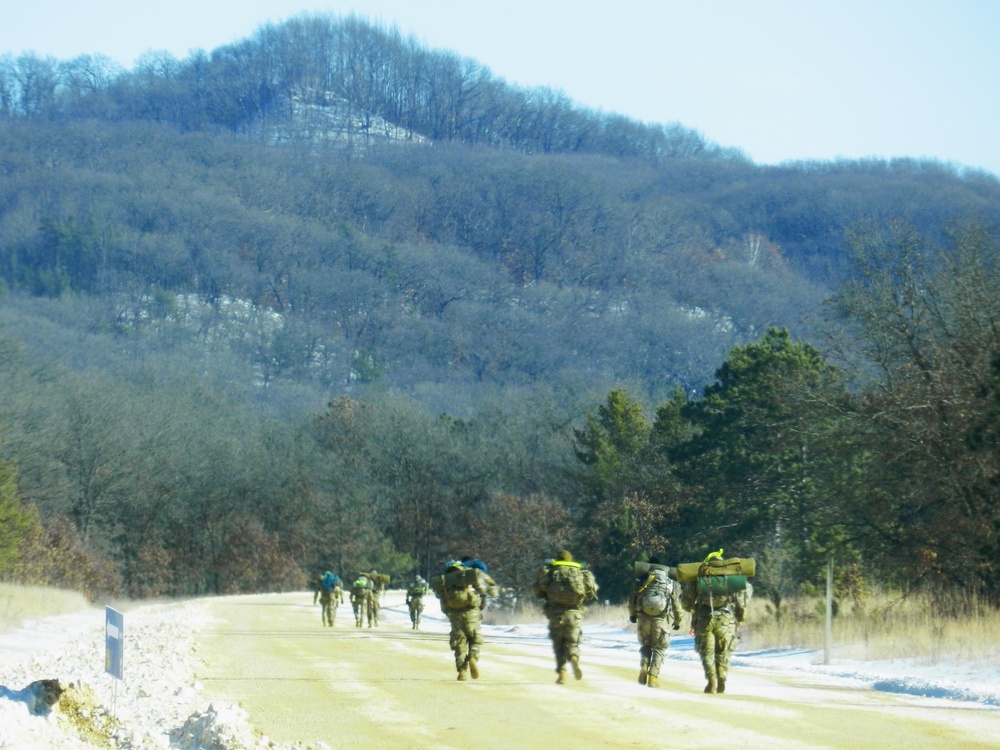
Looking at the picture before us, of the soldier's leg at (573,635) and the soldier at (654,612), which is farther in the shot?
the soldier's leg at (573,635)

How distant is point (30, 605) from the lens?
37219mm

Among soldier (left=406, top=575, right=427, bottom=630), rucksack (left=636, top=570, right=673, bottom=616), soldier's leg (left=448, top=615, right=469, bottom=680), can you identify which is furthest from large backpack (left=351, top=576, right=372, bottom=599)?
rucksack (left=636, top=570, right=673, bottom=616)

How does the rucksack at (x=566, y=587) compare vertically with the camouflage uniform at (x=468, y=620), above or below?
above

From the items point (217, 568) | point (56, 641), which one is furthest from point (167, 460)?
point (56, 641)

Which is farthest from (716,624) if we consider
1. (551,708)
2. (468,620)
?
(468,620)

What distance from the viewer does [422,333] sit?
183 meters

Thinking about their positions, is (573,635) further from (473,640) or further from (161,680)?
(161,680)

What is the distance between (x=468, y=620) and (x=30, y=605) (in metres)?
22.4

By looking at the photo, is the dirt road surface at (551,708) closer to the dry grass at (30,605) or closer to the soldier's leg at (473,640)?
the soldier's leg at (473,640)

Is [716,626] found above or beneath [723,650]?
above

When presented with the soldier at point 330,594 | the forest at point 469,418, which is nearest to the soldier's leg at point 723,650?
the forest at point 469,418

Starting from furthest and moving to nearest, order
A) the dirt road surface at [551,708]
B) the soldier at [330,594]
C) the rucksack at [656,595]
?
the soldier at [330,594], the rucksack at [656,595], the dirt road surface at [551,708]

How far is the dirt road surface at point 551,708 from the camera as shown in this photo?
12.0m

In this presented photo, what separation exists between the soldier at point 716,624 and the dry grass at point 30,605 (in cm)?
1638
